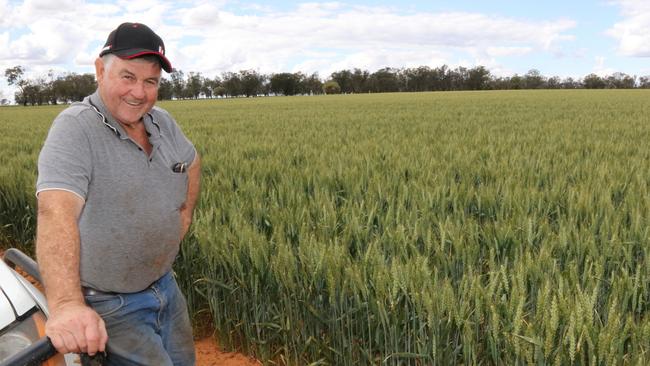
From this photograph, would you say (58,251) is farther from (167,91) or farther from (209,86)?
(209,86)

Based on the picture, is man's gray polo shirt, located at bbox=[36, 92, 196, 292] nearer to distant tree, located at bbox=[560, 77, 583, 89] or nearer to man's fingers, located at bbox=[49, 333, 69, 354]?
man's fingers, located at bbox=[49, 333, 69, 354]

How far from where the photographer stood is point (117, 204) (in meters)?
1.69

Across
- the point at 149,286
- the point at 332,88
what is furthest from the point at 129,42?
the point at 332,88

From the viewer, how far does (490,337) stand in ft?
6.03

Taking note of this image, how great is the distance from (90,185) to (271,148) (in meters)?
5.63

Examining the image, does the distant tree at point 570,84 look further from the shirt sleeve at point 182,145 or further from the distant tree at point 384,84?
the shirt sleeve at point 182,145

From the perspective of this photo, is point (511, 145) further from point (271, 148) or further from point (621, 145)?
point (271, 148)

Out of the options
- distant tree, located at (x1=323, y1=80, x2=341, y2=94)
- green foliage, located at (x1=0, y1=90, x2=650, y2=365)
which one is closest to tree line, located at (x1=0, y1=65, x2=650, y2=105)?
distant tree, located at (x1=323, y1=80, x2=341, y2=94)

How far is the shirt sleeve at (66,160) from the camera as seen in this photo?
4.93 ft

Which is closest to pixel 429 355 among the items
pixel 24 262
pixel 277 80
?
pixel 24 262

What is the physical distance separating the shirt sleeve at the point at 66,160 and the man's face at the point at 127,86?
0.15 meters

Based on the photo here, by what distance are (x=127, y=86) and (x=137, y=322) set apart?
80cm

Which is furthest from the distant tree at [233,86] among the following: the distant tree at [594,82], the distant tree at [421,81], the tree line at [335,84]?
the distant tree at [594,82]

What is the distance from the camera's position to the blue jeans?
1.76 metres
